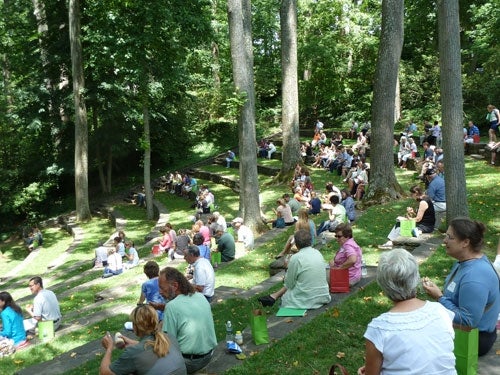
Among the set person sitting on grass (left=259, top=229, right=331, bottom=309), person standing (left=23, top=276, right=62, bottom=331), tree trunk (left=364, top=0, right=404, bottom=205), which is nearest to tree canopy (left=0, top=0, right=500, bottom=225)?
tree trunk (left=364, top=0, right=404, bottom=205)

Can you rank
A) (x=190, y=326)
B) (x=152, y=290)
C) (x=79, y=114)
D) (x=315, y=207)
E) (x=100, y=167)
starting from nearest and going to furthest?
(x=190, y=326) → (x=152, y=290) → (x=315, y=207) → (x=79, y=114) → (x=100, y=167)

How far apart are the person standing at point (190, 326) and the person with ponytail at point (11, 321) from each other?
4.24 meters

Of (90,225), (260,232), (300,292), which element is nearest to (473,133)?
(260,232)

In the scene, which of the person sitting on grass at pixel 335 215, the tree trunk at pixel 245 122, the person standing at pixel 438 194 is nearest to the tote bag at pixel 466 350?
the person sitting on grass at pixel 335 215

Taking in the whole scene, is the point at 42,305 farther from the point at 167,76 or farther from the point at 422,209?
the point at 167,76

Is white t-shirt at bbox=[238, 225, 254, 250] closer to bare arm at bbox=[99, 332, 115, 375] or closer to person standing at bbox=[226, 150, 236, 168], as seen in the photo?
bare arm at bbox=[99, 332, 115, 375]

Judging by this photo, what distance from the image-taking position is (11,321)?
26.5 ft

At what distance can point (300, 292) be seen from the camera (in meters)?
6.42

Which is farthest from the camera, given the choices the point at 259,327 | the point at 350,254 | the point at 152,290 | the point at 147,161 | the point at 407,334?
the point at 147,161

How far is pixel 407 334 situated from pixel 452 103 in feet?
24.7

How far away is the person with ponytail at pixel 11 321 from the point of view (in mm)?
8023

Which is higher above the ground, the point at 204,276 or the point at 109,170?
the point at 109,170

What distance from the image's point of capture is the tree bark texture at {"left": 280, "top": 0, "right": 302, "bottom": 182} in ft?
66.1

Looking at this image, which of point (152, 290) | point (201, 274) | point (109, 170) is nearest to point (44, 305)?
point (152, 290)
